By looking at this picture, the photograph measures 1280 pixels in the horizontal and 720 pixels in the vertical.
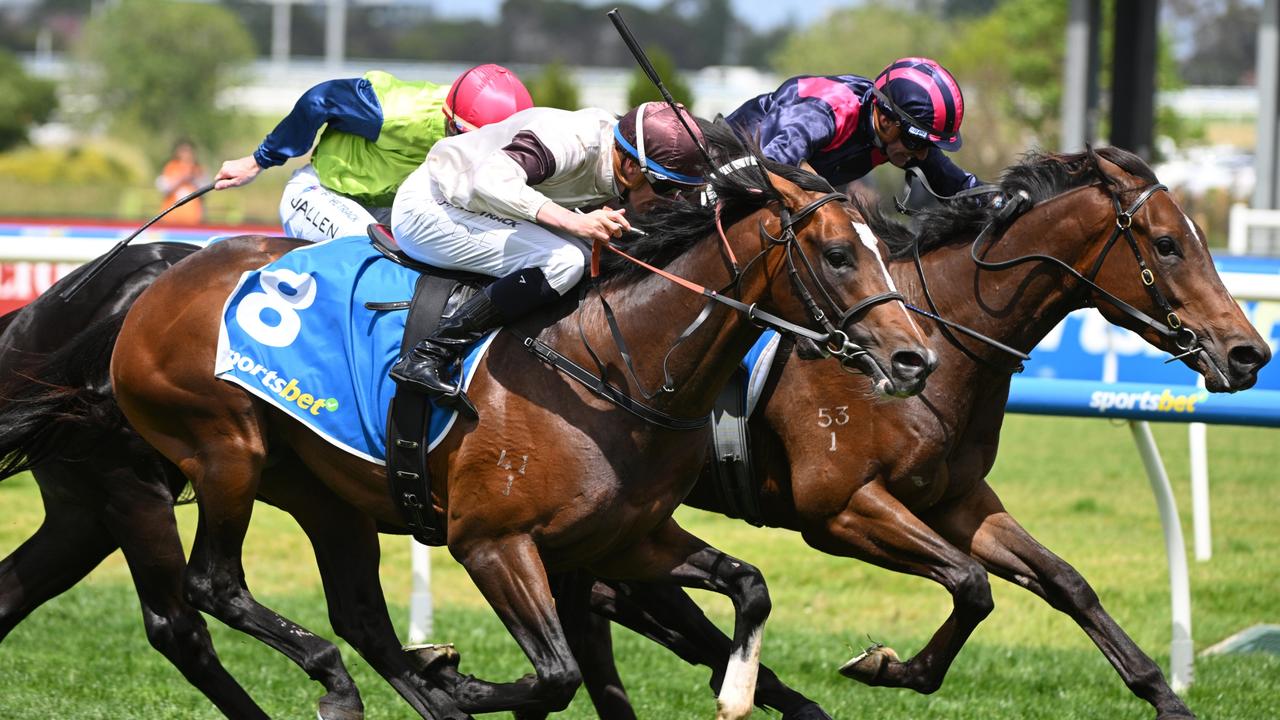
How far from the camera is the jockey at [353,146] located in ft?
15.8

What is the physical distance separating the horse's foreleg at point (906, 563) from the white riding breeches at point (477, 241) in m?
1.08

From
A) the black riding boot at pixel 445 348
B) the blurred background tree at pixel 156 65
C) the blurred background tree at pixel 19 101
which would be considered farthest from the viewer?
the blurred background tree at pixel 156 65

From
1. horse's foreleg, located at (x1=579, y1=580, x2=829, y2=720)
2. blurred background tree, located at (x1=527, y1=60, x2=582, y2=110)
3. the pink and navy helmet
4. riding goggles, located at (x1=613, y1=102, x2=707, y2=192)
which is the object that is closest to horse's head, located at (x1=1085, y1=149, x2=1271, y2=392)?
the pink and navy helmet

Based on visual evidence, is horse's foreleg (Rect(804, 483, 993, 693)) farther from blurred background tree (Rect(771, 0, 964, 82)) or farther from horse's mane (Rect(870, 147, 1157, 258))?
blurred background tree (Rect(771, 0, 964, 82))

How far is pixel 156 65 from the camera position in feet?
169

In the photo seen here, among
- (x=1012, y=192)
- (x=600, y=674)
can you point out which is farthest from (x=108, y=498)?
(x=1012, y=192)

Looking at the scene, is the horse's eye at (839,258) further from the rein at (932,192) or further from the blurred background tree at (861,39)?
the blurred background tree at (861,39)

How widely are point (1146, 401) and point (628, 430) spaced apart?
2.27m

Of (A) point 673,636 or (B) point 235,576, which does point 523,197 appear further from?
(A) point 673,636

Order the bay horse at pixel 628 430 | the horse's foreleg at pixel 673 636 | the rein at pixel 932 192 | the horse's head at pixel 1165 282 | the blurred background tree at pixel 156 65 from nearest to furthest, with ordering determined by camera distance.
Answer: the bay horse at pixel 628 430, the horse's head at pixel 1165 282, the horse's foreleg at pixel 673 636, the rein at pixel 932 192, the blurred background tree at pixel 156 65

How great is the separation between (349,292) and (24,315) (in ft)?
3.99

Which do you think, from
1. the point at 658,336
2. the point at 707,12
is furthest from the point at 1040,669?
the point at 707,12

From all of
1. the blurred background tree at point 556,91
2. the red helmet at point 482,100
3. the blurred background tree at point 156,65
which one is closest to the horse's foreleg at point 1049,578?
the red helmet at point 482,100

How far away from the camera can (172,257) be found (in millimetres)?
4934
